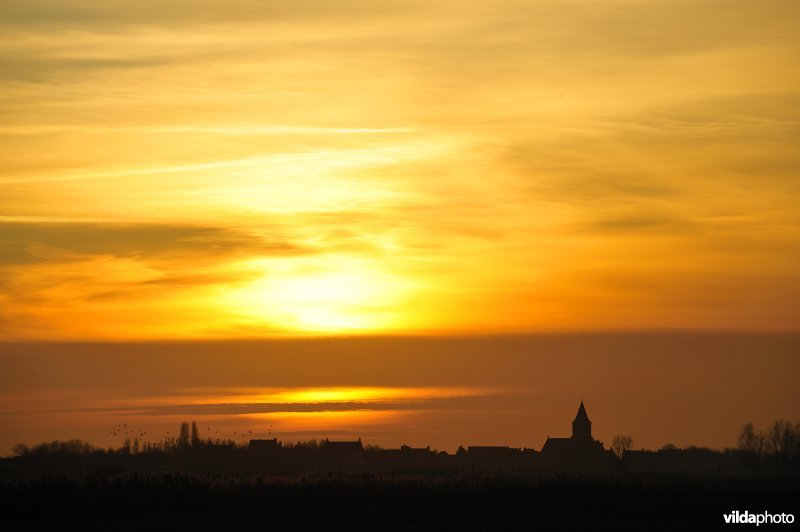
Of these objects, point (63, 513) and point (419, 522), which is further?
point (63, 513)

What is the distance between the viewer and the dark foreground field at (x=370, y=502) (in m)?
54.6

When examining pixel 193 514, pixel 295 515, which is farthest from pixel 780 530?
pixel 193 514

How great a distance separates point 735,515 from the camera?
60.1m

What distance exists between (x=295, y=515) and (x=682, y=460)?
485 ft

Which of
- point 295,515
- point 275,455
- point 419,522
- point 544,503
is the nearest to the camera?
point 419,522

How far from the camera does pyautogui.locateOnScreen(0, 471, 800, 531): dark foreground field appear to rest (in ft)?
179

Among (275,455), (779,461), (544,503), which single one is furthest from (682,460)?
(544,503)

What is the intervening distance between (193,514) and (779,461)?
118430mm

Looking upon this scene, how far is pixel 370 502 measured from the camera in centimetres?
6619

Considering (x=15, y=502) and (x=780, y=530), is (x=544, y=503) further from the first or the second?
(x=15, y=502)

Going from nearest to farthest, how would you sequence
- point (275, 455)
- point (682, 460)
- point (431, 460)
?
point (275, 455) → point (431, 460) → point (682, 460)

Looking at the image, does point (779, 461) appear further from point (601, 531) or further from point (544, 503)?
point (601, 531)

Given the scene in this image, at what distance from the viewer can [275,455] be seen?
496 ft

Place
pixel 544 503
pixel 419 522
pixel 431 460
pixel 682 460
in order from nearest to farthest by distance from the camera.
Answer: pixel 419 522, pixel 544 503, pixel 431 460, pixel 682 460
